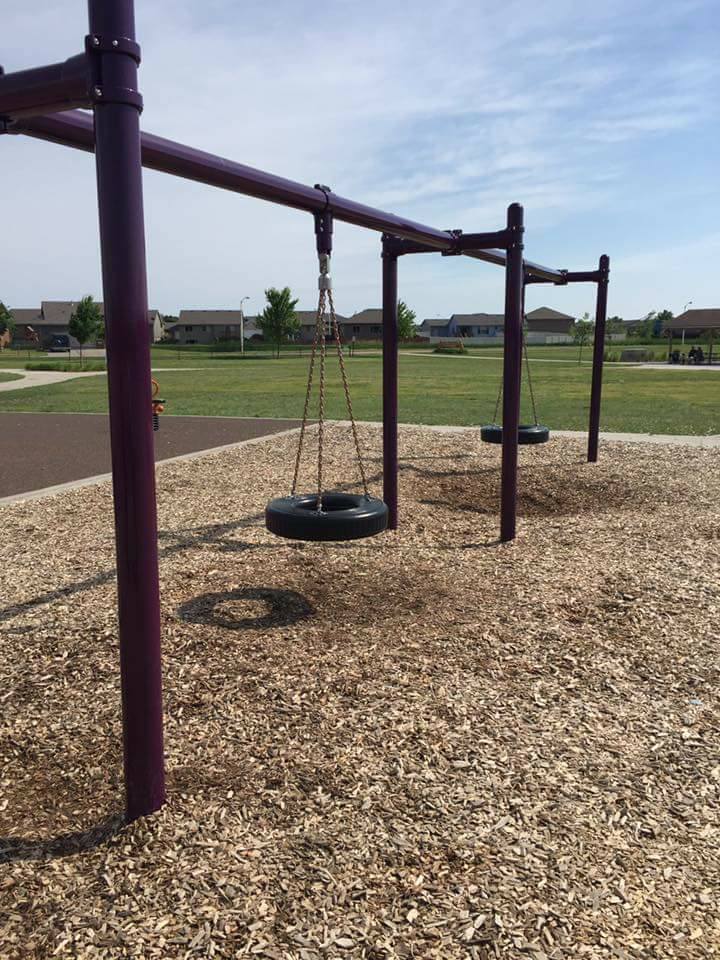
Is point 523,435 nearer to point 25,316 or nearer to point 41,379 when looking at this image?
point 41,379

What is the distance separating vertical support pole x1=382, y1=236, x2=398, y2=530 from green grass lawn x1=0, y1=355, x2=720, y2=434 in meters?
8.37

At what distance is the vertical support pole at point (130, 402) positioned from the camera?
8.21 feet

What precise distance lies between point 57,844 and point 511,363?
520cm

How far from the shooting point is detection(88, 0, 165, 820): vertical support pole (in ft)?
8.21

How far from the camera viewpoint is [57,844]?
2656 millimetres

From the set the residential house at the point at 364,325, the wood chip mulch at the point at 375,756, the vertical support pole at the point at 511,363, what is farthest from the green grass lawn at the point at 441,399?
the residential house at the point at 364,325

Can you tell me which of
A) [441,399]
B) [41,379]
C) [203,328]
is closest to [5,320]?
[203,328]

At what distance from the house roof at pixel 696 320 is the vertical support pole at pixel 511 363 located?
2411 inches

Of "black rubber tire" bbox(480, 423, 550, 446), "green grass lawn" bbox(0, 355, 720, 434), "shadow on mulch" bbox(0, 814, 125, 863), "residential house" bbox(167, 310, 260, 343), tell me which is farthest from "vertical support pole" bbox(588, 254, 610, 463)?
"residential house" bbox(167, 310, 260, 343)

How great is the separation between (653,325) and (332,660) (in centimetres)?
11827

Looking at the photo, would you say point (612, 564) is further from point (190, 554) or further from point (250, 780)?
point (250, 780)

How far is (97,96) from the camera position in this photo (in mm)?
2479

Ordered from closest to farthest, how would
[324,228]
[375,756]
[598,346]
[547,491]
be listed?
[375,756] < [324,228] < [547,491] < [598,346]

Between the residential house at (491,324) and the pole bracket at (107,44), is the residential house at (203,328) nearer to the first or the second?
the residential house at (491,324)
